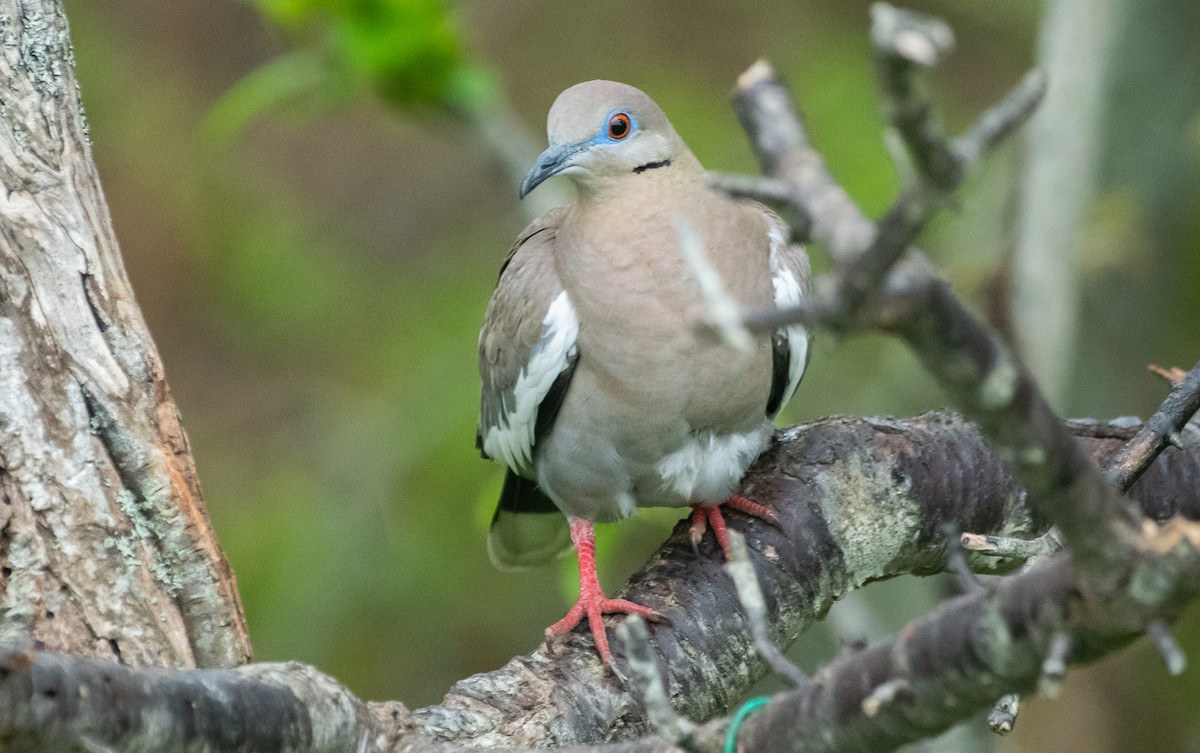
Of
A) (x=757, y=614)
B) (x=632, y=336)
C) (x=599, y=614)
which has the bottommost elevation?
(x=757, y=614)

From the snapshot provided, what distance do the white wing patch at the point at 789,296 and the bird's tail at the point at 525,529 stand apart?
0.83 m

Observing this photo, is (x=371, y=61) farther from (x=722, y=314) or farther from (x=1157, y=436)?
(x=722, y=314)

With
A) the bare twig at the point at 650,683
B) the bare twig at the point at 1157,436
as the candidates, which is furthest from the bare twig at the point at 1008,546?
the bare twig at the point at 650,683

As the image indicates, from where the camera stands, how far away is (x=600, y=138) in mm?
2787

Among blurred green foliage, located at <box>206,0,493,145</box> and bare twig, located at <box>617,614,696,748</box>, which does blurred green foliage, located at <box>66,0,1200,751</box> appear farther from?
bare twig, located at <box>617,614,696,748</box>

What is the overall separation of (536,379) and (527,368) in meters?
0.04

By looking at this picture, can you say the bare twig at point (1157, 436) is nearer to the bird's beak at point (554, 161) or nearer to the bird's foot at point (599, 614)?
the bird's foot at point (599, 614)

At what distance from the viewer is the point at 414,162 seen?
27.3 feet

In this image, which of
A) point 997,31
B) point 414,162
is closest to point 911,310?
point 997,31

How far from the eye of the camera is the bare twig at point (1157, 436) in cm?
211

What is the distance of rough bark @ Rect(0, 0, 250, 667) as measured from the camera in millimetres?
1895

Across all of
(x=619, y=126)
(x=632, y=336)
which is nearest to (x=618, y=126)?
(x=619, y=126)

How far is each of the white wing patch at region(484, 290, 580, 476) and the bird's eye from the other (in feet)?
1.25

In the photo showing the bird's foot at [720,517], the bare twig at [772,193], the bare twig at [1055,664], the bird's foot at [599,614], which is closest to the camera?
the bare twig at [772,193]
